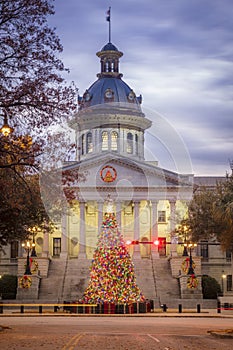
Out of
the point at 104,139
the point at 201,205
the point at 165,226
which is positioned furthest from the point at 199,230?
the point at 104,139

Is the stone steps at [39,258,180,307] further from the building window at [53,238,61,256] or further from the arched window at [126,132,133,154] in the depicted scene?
the arched window at [126,132,133,154]

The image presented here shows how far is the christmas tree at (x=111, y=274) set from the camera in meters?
52.2

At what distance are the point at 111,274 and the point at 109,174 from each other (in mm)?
33684

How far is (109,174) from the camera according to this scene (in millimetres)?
85875

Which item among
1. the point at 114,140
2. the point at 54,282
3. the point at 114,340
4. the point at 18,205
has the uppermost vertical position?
the point at 114,140

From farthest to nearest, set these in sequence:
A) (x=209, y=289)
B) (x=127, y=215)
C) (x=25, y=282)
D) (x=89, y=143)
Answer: (x=89, y=143), (x=127, y=215), (x=209, y=289), (x=25, y=282)

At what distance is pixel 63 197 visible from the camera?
99.8 ft

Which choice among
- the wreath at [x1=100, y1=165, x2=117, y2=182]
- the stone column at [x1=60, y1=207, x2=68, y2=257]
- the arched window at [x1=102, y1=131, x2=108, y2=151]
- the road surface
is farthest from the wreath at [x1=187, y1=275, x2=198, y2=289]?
the road surface

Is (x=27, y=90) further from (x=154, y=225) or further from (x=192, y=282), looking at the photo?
(x=154, y=225)

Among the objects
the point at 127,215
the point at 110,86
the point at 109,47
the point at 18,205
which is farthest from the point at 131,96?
the point at 18,205

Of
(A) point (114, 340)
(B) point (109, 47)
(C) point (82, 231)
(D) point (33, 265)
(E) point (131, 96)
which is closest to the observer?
(A) point (114, 340)

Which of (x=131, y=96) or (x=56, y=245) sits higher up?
(x=131, y=96)

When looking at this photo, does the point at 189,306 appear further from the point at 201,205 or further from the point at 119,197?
the point at 119,197

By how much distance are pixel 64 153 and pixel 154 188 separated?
5770 centimetres
